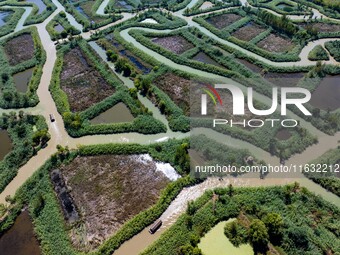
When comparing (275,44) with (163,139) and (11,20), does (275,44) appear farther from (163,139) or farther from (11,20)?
(11,20)

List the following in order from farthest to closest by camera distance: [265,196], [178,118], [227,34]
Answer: [227,34] → [178,118] → [265,196]

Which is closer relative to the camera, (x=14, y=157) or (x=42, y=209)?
(x=42, y=209)

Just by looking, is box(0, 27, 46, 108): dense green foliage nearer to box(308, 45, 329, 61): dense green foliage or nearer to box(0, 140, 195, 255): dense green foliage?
box(0, 140, 195, 255): dense green foliage

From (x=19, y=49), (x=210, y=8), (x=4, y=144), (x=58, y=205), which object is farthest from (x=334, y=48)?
(x=19, y=49)

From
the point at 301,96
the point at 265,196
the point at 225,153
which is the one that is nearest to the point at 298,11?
the point at 301,96

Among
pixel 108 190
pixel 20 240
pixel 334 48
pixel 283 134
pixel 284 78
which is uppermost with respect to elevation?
pixel 334 48

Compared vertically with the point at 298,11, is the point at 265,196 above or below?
below

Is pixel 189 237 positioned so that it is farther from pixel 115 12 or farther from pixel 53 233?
pixel 115 12
